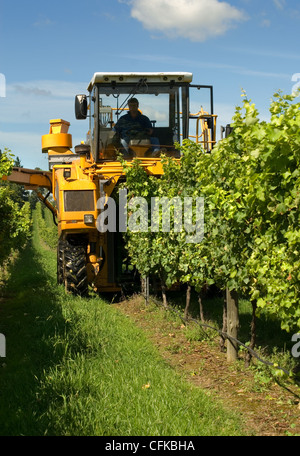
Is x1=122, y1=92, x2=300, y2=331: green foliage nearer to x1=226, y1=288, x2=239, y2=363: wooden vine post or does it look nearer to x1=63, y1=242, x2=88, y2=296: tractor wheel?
x1=226, y1=288, x2=239, y2=363: wooden vine post

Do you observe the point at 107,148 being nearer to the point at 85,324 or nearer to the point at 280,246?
the point at 85,324

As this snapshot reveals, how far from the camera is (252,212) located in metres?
5.10

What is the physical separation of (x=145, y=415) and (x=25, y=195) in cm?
7443

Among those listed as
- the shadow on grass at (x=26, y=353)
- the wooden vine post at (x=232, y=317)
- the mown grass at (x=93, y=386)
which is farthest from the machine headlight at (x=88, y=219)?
the wooden vine post at (x=232, y=317)

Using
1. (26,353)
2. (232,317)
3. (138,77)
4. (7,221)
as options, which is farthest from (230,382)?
(7,221)

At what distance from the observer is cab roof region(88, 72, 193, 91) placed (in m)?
9.70

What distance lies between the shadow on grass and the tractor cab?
103 inches

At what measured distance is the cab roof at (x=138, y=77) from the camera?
9695 millimetres

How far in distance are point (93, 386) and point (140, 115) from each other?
5581mm

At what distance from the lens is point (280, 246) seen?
14.9ft

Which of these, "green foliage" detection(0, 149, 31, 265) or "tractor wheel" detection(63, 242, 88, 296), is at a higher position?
"green foliage" detection(0, 149, 31, 265)

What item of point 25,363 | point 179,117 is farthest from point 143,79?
point 25,363

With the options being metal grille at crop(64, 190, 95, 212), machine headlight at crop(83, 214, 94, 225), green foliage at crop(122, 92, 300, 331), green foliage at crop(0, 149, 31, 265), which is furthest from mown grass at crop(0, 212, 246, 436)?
green foliage at crop(0, 149, 31, 265)

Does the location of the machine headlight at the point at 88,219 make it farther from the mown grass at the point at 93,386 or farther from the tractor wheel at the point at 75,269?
the mown grass at the point at 93,386
